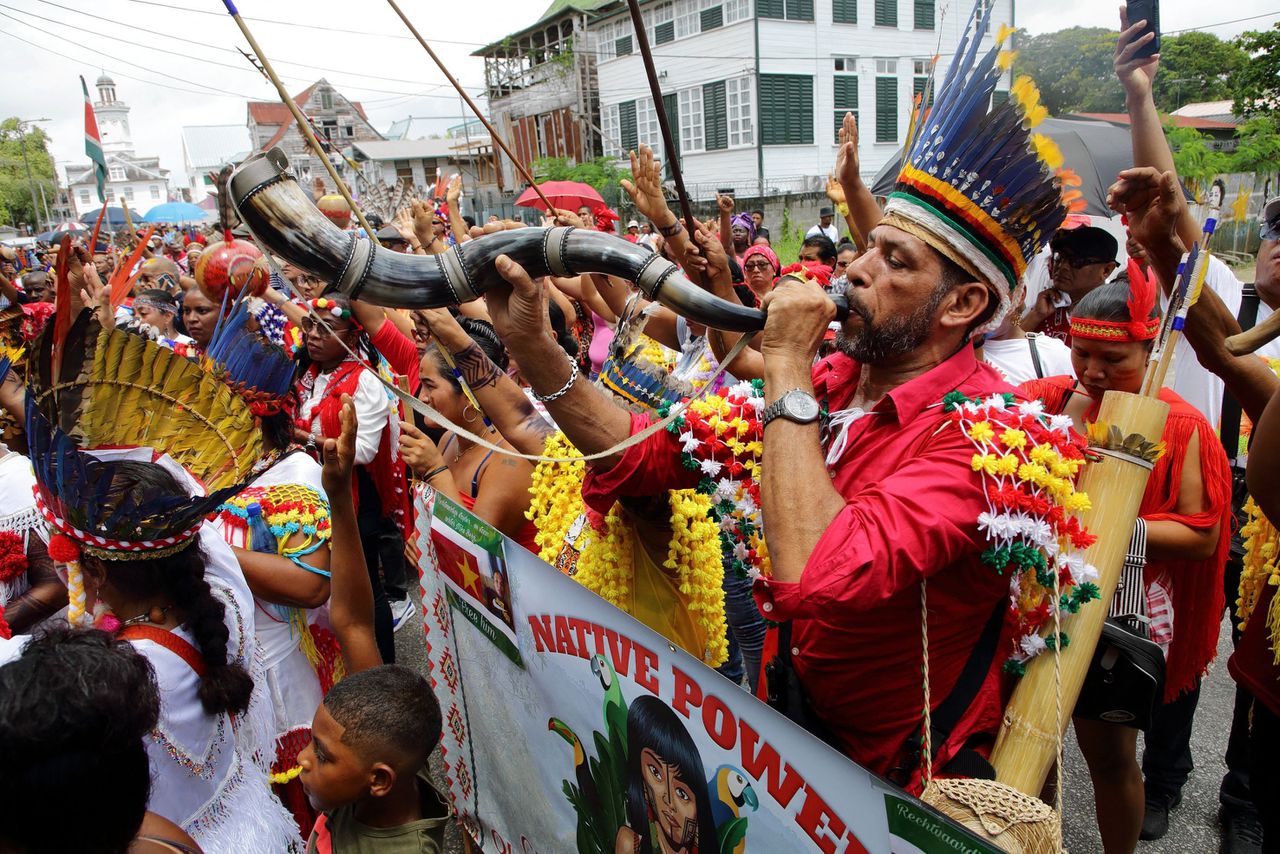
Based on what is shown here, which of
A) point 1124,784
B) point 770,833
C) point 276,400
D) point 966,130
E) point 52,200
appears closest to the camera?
point 770,833

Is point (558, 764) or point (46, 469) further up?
point (46, 469)

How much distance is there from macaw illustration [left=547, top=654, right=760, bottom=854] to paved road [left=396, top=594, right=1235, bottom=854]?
1745 mm

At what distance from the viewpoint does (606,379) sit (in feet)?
8.32

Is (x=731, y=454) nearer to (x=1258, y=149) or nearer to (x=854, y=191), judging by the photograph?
(x=854, y=191)

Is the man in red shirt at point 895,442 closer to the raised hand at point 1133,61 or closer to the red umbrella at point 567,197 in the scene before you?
the raised hand at point 1133,61

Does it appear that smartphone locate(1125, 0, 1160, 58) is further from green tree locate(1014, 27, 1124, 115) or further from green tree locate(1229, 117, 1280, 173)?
green tree locate(1229, 117, 1280, 173)

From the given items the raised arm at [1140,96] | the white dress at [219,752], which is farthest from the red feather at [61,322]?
the raised arm at [1140,96]

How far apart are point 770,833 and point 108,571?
6.34ft

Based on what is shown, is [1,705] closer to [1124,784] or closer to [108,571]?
[108,571]

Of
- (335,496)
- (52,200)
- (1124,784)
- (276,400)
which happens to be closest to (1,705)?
(335,496)

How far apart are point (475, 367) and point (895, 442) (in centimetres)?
157

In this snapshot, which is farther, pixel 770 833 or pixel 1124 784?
pixel 1124 784

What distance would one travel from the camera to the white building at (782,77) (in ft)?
82.5

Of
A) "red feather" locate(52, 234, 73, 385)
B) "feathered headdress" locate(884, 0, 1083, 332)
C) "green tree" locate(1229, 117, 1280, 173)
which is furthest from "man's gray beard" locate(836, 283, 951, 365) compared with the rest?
"green tree" locate(1229, 117, 1280, 173)
